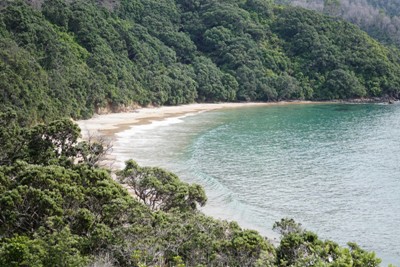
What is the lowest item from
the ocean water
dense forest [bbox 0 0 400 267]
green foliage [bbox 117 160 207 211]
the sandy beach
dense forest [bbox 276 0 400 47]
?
the ocean water

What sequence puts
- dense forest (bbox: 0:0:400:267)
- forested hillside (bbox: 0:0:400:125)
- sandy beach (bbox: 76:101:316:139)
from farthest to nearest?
forested hillside (bbox: 0:0:400:125) < sandy beach (bbox: 76:101:316:139) < dense forest (bbox: 0:0:400:267)

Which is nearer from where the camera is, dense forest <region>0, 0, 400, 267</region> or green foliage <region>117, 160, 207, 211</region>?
dense forest <region>0, 0, 400, 267</region>

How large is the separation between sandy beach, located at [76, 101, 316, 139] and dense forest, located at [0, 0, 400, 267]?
88.6 inches

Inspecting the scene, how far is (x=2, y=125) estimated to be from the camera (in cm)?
2891

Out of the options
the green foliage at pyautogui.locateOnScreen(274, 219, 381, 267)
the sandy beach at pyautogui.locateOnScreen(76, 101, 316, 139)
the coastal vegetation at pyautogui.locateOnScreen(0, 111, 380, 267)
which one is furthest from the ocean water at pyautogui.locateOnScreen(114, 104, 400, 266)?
the green foliage at pyautogui.locateOnScreen(274, 219, 381, 267)

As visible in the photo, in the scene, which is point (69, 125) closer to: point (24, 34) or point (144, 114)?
point (24, 34)

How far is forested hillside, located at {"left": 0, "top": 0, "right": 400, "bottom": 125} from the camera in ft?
217

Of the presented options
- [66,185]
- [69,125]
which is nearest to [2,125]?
[69,125]

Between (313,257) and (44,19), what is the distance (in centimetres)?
7180

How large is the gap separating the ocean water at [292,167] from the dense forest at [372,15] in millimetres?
89187

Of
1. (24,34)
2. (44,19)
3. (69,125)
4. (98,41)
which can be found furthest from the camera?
(98,41)

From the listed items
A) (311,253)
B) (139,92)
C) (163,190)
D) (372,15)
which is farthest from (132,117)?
(372,15)

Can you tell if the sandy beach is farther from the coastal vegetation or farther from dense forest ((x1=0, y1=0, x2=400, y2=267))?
the coastal vegetation

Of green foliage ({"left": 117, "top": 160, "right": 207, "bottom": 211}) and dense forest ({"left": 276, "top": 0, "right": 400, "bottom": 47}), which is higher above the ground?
dense forest ({"left": 276, "top": 0, "right": 400, "bottom": 47})
